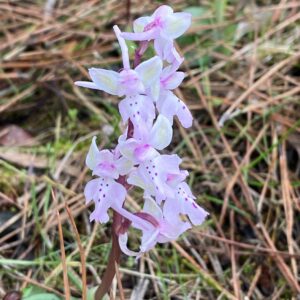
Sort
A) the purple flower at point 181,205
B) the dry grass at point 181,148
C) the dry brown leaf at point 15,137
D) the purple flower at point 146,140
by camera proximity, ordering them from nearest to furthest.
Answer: the purple flower at point 146,140 → the purple flower at point 181,205 → the dry grass at point 181,148 → the dry brown leaf at point 15,137

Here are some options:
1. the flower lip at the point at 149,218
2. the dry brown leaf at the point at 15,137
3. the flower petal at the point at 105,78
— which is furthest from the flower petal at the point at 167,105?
the dry brown leaf at the point at 15,137

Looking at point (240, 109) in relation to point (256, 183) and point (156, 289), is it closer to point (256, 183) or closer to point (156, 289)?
point (256, 183)

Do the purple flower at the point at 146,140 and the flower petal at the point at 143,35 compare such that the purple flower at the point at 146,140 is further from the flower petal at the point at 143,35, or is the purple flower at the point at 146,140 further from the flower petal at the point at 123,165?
the flower petal at the point at 143,35

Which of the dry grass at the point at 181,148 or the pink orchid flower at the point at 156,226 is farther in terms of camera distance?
the dry grass at the point at 181,148

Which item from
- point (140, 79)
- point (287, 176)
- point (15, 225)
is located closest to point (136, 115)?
point (140, 79)

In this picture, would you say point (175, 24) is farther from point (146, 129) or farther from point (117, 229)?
point (117, 229)

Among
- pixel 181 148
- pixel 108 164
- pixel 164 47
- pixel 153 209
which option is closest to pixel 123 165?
pixel 108 164

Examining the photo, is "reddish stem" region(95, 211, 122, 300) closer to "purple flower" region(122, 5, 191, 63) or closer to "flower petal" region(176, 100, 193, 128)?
"flower petal" region(176, 100, 193, 128)
